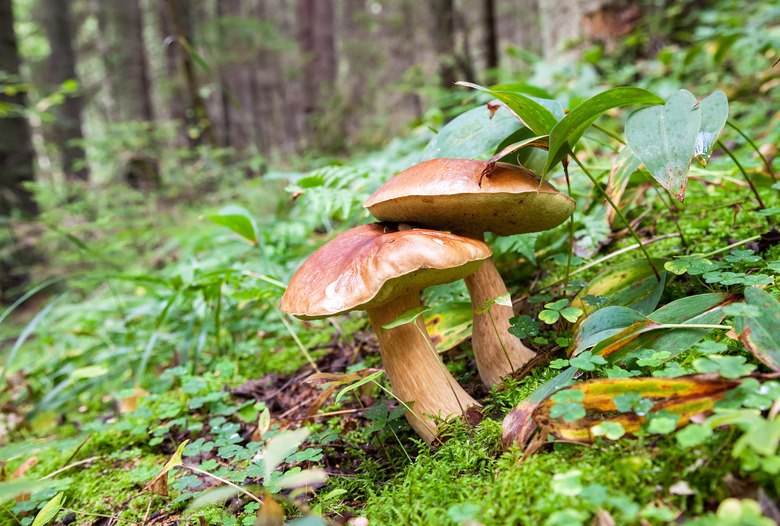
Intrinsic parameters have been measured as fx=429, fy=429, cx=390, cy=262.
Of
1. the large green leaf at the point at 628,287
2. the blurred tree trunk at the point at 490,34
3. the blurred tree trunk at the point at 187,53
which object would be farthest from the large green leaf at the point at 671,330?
the blurred tree trunk at the point at 187,53

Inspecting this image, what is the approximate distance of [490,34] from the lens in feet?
18.7

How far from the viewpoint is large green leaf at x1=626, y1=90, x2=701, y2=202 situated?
1.22m

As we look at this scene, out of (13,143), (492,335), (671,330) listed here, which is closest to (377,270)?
(492,335)

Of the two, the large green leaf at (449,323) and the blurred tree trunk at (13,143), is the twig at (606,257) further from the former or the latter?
the blurred tree trunk at (13,143)

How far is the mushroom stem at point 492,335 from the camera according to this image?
5.43ft

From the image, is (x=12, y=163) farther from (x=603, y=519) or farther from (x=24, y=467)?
(x=603, y=519)

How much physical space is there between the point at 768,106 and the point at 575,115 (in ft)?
12.1

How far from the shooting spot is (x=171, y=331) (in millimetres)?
3314

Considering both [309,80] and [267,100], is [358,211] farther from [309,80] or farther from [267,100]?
[267,100]

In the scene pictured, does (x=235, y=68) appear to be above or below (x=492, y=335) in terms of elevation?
above

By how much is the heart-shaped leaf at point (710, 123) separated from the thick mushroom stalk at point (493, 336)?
754 mm

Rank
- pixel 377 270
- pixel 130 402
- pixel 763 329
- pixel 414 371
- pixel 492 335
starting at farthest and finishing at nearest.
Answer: pixel 130 402 < pixel 492 335 < pixel 414 371 < pixel 377 270 < pixel 763 329

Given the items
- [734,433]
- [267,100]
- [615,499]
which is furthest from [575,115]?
[267,100]

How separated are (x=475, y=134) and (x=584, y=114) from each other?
0.50 meters
